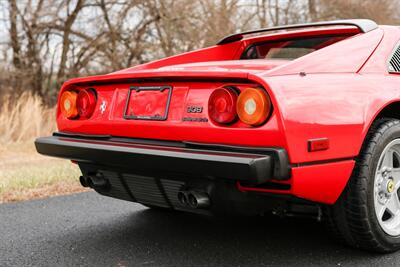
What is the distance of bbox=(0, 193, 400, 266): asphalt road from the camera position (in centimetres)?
296

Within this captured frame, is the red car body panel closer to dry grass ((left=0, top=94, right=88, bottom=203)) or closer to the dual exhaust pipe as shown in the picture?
the dual exhaust pipe

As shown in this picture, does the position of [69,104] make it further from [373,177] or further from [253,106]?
[373,177]

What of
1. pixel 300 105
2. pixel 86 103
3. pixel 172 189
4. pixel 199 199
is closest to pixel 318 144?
pixel 300 105

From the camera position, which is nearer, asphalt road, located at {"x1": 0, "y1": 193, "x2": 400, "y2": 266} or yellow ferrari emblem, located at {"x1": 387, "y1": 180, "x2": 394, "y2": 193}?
asphalt road, located at {"x1": 0, "y1": 193, "x2": 400, "y2": 266}

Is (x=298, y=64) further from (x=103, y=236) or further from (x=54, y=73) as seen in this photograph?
(x=54, y=73)

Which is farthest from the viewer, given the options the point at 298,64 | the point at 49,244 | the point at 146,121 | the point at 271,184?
the point at 49,244

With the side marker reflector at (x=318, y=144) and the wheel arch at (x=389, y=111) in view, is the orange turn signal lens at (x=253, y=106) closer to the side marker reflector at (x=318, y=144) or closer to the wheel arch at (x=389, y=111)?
the side marker reflector at (x=318, y=144)

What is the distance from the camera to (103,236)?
3.51 metres

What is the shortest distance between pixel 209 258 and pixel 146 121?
878mm

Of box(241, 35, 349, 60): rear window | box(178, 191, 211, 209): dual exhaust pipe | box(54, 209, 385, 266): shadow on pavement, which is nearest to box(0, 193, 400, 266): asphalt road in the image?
box(54, 209, 385, 266): shadow on pavement

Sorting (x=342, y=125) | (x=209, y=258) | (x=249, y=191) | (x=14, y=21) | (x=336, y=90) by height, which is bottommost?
(x=209, y=258)

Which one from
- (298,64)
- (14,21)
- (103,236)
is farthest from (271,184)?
(14,21)

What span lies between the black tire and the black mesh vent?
0.43 m

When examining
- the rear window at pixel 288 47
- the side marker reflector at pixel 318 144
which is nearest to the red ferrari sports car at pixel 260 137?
the side marker reflector at pixel 318 144
